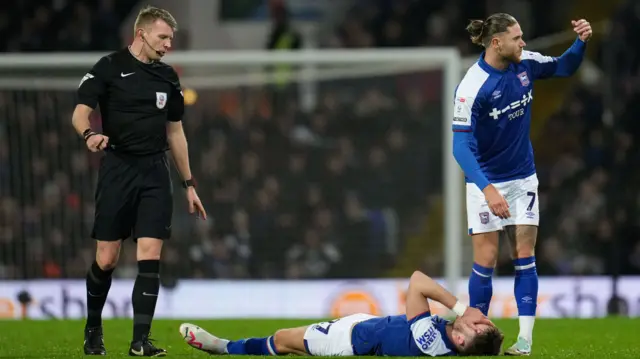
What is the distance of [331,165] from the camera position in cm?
1560

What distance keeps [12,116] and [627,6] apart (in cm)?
1012

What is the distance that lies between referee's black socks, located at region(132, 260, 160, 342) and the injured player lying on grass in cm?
81

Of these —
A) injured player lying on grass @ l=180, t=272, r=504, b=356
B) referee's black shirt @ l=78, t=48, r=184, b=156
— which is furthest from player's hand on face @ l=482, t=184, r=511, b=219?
referee's black shirt @ l=78, t=48, r=184, b=156

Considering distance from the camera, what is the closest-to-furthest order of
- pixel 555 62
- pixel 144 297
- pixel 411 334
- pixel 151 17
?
pixel 411 334 < pixel 144 297 < pixel 151 17 < pixel 555 62

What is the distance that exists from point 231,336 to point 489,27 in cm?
389

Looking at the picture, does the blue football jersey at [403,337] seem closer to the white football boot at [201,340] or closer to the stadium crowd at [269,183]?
the white football boot at [201,340]

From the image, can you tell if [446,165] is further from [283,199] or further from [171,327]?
[171,327]

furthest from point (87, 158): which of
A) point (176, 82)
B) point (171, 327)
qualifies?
point (176, 82)

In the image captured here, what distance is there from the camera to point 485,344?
7.35 meters

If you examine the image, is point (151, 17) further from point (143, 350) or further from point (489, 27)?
point (489, 27)

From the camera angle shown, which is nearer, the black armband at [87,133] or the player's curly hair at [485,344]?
the player's curly hair at [485,344]

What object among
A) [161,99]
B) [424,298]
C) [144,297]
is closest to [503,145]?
[424,298]

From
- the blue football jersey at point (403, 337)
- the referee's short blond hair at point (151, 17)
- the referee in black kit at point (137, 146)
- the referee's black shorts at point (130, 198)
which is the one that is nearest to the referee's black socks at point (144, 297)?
the referee in black kit at point (137, 146)

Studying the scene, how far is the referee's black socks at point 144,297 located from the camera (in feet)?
26.0
